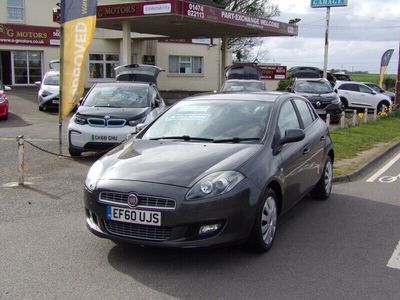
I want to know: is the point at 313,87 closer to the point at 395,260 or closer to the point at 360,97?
the point at 360,97

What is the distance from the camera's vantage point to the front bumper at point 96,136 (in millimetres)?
10031

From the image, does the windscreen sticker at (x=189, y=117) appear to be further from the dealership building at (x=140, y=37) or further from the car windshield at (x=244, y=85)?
the dealership building at (x=140, y=37)

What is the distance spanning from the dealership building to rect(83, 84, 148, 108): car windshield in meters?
11.3

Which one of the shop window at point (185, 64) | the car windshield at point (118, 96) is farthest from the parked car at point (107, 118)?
the shop window at point (185, 64)

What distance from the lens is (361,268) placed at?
472 cm

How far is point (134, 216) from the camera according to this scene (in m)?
4.52

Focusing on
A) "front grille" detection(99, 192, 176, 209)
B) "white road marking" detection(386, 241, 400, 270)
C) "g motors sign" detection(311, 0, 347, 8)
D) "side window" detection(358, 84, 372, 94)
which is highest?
"g motors sign" detection(311, 0, 347, 8)

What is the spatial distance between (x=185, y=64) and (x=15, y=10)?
43.0ft

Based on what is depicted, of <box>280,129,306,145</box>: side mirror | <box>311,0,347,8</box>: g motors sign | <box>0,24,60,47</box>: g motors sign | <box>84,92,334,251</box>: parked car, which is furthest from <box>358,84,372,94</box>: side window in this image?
<box>280,129,306,145</box>: side mirror

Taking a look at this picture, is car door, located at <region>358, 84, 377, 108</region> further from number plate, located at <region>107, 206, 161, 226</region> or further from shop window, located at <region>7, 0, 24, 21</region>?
shop window, located at <region>7, 0, 24, 21</region>

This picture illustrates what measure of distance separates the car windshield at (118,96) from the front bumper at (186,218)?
645cm

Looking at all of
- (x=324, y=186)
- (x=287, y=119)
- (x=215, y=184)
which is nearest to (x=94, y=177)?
(x=215, y=184)

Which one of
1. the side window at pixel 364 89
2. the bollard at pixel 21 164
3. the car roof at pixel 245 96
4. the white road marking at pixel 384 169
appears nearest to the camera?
the car roof at pixel 245 96

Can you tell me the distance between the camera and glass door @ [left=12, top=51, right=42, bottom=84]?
34.3 m
